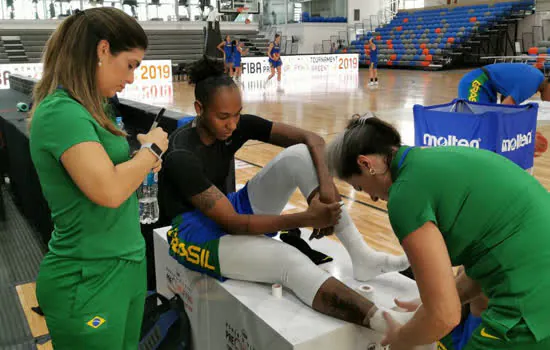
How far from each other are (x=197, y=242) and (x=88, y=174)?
0.76 meters

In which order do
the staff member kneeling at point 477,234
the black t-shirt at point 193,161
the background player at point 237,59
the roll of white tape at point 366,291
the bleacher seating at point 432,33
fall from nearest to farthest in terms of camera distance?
the staff member kneeling at point 477,234, the roll of white tape at point 366,291, the black t-shirt at point 193,161, the background player at point 237,59, the bleacher seating at point 432,33

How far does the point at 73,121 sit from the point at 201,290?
0.96 metres

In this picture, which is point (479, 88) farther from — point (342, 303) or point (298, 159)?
point (342, 303)

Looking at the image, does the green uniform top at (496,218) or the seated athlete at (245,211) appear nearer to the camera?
the green uniform top at (496,218)

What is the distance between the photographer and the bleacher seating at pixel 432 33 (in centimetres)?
2008

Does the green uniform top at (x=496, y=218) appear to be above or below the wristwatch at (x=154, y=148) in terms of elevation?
below

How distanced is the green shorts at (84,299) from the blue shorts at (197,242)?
464mm

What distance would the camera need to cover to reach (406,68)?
69.7 ft

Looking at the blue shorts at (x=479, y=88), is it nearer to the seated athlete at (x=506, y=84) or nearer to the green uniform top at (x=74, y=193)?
the seated athlete at (x=506, y=84)

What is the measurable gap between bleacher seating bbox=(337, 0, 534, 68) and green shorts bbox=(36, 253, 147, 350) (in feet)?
65.4

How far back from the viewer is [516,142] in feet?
11.4

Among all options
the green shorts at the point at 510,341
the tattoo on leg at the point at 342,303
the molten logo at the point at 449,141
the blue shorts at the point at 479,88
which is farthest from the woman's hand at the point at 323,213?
the blue shorts at the point at 479,88

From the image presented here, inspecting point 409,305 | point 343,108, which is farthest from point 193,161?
point 343,108

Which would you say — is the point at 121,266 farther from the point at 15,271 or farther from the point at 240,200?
the point at 15,271
